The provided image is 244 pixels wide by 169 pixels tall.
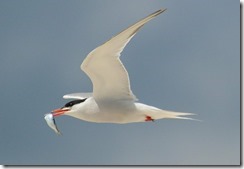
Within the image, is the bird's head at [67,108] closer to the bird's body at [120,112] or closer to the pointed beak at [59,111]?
the pointed beak at [59,111]

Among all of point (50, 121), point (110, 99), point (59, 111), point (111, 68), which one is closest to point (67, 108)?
point (59, 111)

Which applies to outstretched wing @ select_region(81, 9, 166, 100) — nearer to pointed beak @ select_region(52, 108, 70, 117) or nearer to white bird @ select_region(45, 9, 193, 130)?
white bird @ select_region(45, 9, 193, 130)

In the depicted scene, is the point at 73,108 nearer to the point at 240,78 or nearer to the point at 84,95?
the point at 84,95

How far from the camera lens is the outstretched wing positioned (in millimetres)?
3115

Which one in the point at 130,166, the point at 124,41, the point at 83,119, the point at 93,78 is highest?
the point at 124,41

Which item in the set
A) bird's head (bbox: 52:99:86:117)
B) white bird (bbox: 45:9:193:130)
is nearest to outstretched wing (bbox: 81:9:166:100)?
white bird (bbox: 45:9:193:130)

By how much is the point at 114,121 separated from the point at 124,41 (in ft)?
2.15

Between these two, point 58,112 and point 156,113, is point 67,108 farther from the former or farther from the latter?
point 156,113

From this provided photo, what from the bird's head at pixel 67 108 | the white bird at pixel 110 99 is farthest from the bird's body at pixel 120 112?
the bird's head at pixel 67 108

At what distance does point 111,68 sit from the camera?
11.2ft

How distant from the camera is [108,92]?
3643 millimetres

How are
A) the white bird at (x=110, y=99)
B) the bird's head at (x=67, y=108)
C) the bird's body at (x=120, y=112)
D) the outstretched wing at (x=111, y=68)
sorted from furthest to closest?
the bird's head at (x=67, y=108)
the bird's body at (x=120, y=112)
the white bird at (x=110, y=99)
the outstretched wing at (x=111, y=68)

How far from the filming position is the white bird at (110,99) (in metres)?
3.36

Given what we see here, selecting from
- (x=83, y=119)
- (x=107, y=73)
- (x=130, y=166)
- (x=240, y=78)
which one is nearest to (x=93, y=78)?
(x=107, y=73)
